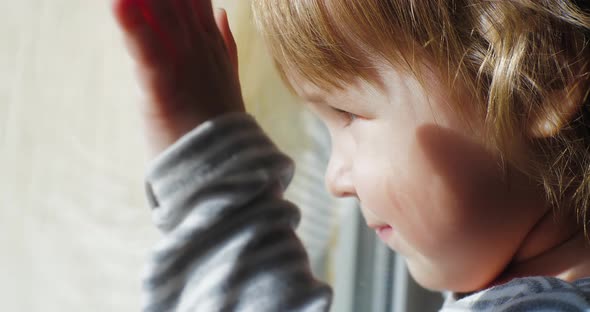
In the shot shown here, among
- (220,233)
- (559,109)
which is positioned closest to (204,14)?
(220,233)

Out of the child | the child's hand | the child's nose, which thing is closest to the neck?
the child

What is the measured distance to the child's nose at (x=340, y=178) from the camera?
0.63 meters

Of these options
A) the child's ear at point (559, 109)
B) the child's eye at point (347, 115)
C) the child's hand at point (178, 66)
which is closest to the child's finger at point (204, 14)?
the child's hand at point (178, 66)

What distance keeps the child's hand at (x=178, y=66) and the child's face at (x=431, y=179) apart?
0.27 feet

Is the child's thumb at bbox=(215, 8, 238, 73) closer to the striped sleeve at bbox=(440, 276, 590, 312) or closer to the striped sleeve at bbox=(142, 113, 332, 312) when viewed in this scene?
the striped sleeve at bbox=(142, 113, 332, 312)

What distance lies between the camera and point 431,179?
589mm

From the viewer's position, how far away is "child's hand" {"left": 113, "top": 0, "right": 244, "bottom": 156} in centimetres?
49

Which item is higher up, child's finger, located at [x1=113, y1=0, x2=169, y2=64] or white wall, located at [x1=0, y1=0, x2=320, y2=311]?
child's finger, located at [x1=113, y1=0, x2=169, y2=64]

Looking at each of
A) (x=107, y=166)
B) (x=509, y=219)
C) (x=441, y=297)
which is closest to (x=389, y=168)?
(x=509, y=219)

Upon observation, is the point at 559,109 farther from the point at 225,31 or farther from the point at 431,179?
the point at 225,31

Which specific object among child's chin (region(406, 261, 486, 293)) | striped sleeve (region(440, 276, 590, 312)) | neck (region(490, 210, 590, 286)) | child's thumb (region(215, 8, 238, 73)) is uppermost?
child's thumb (region(215, 8, 238, 73))

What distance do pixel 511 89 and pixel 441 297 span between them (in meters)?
0.48

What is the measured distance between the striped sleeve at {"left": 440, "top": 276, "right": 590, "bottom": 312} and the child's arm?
4.7 inches

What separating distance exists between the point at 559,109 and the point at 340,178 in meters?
0.19
